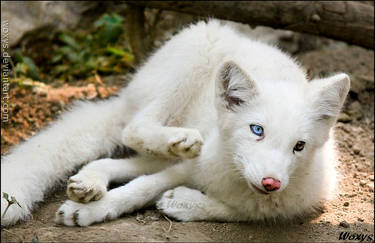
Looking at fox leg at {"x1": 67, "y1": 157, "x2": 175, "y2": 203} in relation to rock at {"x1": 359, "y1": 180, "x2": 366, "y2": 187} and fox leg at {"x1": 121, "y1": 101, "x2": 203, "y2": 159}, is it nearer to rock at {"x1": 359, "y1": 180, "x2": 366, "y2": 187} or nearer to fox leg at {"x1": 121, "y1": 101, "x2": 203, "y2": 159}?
fox leg at {"x1": 121, "y1": 101, "x2": 203, "y2": 159}

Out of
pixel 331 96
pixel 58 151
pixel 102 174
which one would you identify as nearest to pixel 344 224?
pixel 331 96

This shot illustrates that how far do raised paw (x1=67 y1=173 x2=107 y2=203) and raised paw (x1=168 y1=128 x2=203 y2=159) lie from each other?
568 millimetres

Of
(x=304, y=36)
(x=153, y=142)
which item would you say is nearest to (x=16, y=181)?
(x=153, y=142)

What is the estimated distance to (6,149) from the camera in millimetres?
4543

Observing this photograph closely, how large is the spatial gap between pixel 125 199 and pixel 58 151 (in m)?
0.85

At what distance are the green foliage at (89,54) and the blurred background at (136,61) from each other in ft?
0.04

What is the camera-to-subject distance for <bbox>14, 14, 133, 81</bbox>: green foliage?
609cm

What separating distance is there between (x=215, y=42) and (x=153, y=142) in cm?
111

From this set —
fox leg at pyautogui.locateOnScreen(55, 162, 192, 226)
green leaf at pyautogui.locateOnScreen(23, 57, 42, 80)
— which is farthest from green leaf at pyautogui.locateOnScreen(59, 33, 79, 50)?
fox leg at pyautogui.locateOnScreen(55, 162, 192, 226)

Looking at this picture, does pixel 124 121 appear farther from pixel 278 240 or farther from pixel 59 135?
pixel 278 240

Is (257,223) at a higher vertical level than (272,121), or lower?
lower

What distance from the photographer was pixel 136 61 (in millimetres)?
5773

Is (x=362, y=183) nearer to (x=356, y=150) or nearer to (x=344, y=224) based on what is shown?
(x=356, y=150)

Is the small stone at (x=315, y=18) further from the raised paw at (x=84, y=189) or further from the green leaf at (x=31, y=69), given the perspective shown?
the green leaf at (x=31, y=69)
